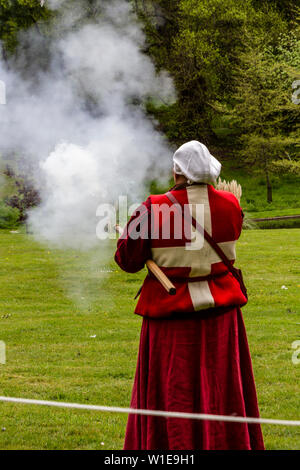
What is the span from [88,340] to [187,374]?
3.91 m

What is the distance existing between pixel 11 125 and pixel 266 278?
486cm

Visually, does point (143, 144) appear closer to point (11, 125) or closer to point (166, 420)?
point (11, 125)

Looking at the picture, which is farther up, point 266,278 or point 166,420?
point 266,278

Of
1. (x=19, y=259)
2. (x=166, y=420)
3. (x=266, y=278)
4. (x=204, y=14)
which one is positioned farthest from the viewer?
(x=204, y=14)

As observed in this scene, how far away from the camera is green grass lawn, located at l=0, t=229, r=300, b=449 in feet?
16.1

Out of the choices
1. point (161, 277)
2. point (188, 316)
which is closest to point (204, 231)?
point (161, 277)

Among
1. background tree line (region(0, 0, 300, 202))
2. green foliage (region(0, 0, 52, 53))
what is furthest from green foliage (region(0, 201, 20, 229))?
background tree line (region(0, 0, 300, 202))

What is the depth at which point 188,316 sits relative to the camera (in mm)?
3648

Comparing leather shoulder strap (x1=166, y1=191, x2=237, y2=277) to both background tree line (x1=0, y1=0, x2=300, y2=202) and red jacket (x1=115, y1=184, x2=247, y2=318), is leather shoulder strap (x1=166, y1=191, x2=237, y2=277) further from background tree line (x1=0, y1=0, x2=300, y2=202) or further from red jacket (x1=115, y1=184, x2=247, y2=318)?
background tree line (x1=0, y1=0, x2=300, y2=202)

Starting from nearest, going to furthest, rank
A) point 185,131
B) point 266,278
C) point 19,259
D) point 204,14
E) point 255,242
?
point 266,278
point 19,259
point 255,242
point 185,131
point 204,14

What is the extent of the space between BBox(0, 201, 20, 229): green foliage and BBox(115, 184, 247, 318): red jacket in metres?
10.5

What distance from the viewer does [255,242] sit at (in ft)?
47.4

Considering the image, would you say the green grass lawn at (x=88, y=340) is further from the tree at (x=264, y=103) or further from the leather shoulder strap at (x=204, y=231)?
the tree at (x=264, y=103)

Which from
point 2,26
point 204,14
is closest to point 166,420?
point 2,26
